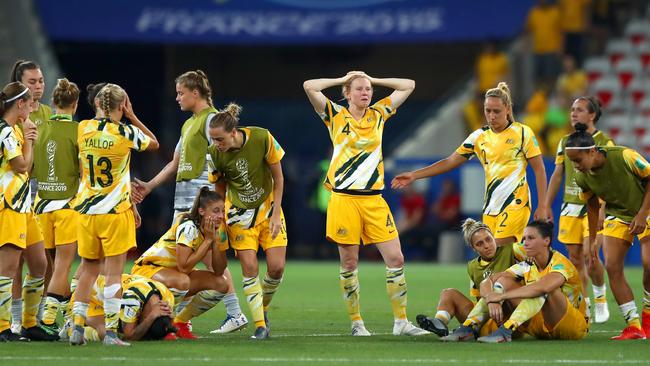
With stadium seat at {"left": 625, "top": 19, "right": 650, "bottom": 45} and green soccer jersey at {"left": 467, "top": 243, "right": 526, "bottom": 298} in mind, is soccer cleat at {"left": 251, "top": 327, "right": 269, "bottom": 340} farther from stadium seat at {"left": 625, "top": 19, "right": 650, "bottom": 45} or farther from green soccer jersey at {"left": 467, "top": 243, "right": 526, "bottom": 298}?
stadium seat at {"left": 625, "top": 19, "right": 650, "bottom": 45}

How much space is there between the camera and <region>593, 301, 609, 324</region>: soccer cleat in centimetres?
1275

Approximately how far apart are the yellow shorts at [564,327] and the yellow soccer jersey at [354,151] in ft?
6.16

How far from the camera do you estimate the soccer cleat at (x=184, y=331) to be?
1109cm

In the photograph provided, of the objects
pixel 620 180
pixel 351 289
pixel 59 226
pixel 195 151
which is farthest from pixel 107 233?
pixel 620 180

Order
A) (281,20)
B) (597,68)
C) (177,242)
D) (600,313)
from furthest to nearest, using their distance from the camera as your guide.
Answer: (597,68) → (281,20) → (600,313) → (177,242)

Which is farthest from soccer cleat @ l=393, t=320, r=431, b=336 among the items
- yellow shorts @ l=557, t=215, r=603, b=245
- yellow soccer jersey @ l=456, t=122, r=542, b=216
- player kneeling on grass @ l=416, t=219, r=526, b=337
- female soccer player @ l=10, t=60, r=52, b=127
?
female soccer player @ l=10, t=60, r=52, b=127

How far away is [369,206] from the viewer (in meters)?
11.6

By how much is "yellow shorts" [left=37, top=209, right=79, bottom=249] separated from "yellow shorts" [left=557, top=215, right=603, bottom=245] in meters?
5.15

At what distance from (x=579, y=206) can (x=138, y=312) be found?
496cm

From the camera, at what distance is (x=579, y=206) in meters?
13.3

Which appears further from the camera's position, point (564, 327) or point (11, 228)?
point (564, 327)

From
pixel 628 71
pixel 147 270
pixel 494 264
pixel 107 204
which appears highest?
pixel 628 71

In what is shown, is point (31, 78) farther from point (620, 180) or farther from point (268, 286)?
point (620, 180)

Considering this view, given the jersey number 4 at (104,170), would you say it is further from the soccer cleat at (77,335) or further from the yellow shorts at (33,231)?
the soccer cleat at (77,335)
